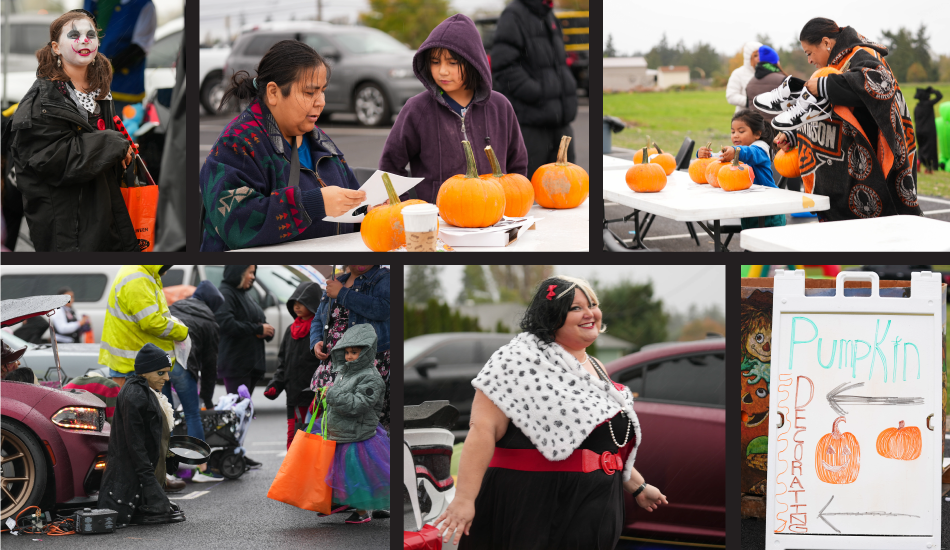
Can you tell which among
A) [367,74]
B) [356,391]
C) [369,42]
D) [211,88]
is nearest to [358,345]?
[356,391]

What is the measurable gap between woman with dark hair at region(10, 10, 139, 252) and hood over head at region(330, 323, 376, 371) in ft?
3.03

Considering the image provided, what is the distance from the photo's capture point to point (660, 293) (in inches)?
110

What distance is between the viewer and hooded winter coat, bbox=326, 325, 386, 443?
2922 millimetres

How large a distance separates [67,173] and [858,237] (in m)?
2.80

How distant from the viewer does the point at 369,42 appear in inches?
185

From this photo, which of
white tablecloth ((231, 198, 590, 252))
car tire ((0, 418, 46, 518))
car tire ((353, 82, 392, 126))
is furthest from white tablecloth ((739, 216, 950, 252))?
car tire ((0, 418, 46, 518))

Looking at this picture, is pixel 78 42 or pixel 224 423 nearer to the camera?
pixel 78 42

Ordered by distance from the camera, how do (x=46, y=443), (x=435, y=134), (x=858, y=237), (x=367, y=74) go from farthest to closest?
(x=367, y=74)
(x=435, y=134)
(x=46, y=443)
(x=858, y=237)

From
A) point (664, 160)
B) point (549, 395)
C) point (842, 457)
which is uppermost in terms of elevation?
point (664, 160)

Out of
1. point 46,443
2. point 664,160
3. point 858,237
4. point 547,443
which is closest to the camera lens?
point 547,443

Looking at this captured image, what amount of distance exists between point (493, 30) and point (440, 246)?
1.41 m

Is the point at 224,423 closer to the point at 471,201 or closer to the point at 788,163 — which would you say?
the point at 471,201

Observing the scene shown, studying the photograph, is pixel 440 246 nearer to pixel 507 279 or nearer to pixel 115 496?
pixel 507 279

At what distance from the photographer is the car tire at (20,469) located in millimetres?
2951
